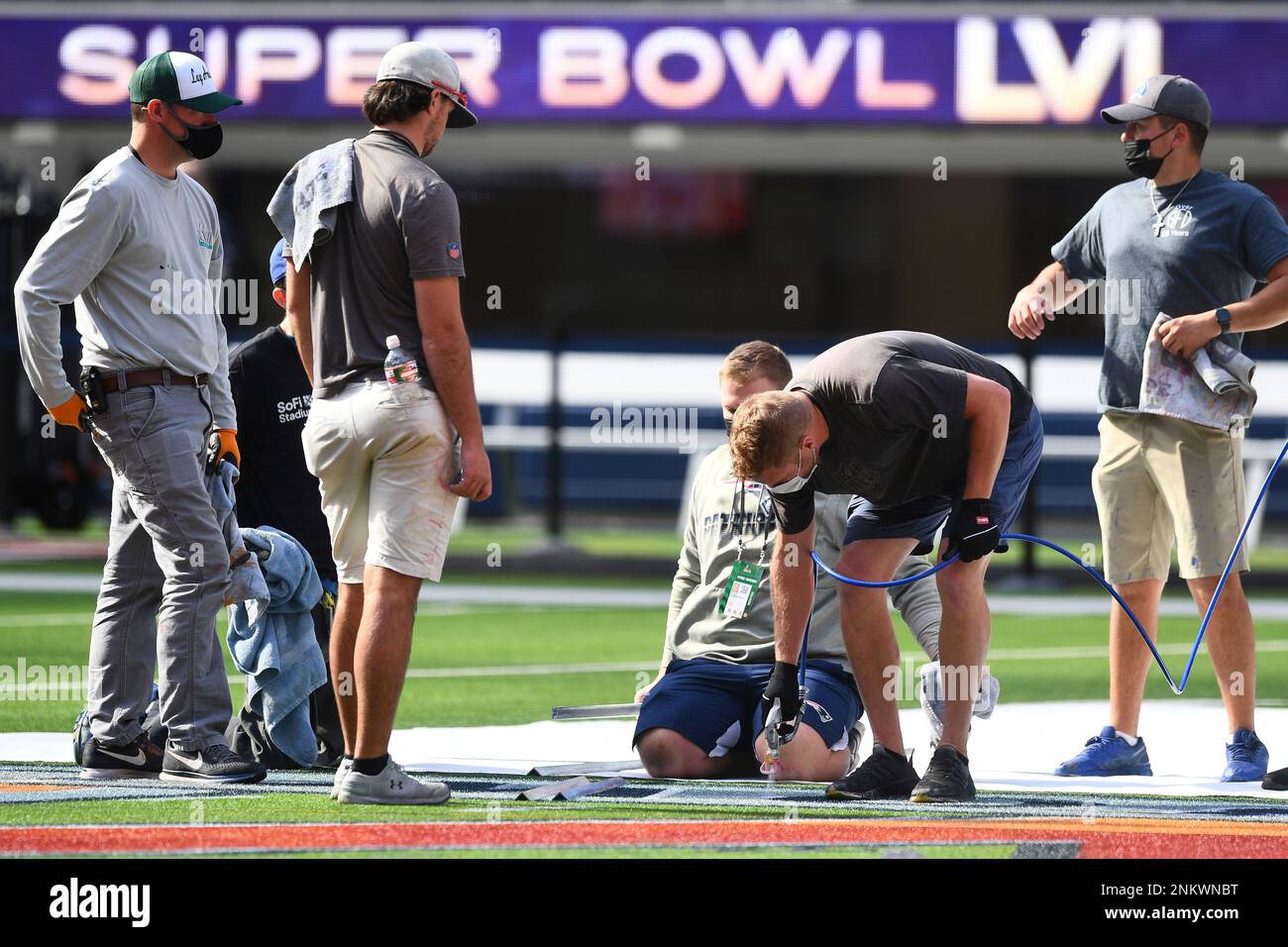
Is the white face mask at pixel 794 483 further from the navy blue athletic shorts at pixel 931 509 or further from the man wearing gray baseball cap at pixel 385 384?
the man wearing gray baseball cap at pixel 385 384

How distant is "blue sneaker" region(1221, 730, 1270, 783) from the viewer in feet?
22.5

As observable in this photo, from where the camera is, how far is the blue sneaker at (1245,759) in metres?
6.86

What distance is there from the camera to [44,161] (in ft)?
67.5

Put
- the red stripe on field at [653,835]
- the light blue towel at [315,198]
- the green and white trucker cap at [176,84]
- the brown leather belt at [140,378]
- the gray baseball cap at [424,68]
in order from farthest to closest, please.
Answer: the green and white trucker cap at [176,84], the brown leather belt at [140,378], the gray baseball cap at [424,68], the light blue towel at [315,198], the red stripe on field at [653,835]

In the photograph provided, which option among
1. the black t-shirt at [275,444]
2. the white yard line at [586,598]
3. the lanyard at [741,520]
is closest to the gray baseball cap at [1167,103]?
the lanyard at [741,520]

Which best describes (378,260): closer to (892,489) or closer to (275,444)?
(892,489)

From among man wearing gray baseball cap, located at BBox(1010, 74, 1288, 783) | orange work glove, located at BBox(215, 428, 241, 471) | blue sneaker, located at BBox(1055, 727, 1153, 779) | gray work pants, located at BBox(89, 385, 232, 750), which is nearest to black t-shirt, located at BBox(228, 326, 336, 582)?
orange work glove, located at BBox(215, 428, 241, 471)

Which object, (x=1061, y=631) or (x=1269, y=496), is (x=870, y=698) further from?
(x=1269, y=496)

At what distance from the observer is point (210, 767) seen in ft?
21.1

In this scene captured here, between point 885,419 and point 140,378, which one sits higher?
point 140,378

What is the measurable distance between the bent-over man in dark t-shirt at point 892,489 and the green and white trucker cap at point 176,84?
85.2 inches

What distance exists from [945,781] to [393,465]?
1864 mm

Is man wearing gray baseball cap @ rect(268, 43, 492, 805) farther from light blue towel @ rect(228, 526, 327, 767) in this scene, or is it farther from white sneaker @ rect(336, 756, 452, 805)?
light blue towel @ rect(228, 526, 327, 767)
